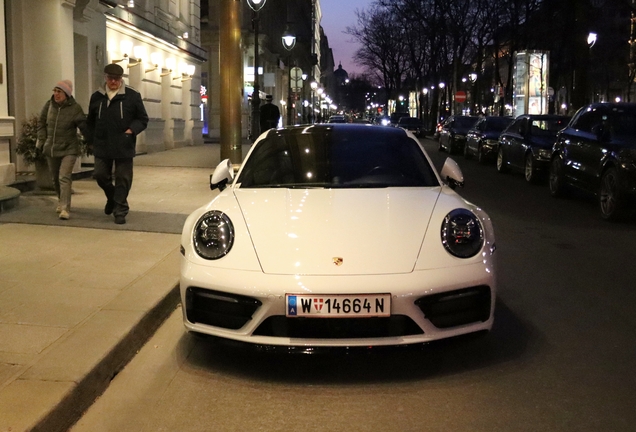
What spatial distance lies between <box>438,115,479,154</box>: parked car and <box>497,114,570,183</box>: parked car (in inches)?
343

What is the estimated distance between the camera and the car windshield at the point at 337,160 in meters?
5.29

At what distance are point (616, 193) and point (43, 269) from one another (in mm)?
7726

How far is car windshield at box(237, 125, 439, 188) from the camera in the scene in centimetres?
529

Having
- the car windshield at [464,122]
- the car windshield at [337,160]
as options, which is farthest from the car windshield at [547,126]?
the car windshield at [337,160]

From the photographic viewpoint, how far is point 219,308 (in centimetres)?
409

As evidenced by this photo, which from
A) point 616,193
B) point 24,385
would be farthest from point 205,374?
point 616,193

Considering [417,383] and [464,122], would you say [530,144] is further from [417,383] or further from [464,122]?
[417,383]

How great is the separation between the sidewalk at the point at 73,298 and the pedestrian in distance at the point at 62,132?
60 centimetres

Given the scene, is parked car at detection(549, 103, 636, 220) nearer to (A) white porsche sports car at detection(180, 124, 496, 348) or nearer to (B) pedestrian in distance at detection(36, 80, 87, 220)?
A: (A) white porsche sports car at detection(180, 124, 496, 348)

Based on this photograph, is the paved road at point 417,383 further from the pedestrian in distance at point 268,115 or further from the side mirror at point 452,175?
the pedestrian in distance at point 268,115

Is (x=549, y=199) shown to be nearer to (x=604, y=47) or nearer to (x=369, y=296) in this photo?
(x=369, y=296)

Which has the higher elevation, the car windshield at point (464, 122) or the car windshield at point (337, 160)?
the car windshield at point (464, 122)

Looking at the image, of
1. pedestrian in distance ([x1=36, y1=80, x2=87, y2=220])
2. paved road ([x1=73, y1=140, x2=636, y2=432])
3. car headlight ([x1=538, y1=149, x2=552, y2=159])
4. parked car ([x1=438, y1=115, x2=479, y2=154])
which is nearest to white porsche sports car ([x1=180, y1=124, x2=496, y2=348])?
paved road ([x1=73, y1=140, x2=636, y2=432])

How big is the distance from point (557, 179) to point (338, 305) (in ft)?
33.7
